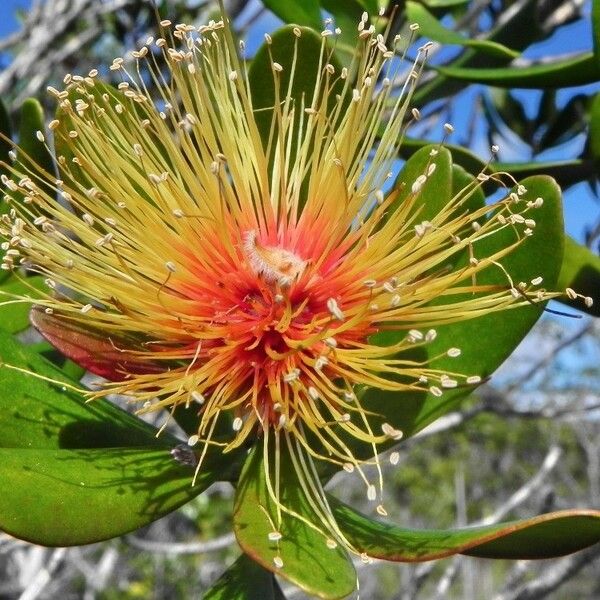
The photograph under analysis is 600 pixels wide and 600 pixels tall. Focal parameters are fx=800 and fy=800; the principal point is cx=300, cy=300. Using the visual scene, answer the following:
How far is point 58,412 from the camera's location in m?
1.06

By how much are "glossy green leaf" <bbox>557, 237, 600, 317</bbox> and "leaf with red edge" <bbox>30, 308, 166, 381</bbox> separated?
60cm

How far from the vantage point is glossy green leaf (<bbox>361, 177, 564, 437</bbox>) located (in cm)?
102

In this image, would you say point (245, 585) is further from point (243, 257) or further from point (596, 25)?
point (596, 25)

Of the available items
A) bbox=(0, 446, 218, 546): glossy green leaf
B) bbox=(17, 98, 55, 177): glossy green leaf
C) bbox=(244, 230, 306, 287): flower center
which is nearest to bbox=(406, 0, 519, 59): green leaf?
bbox=(244, 230, 306, 287): flower center

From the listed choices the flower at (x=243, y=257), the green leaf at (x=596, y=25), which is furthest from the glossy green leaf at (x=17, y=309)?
the green leaf at (x=596, y=25)

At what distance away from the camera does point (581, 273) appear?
3.82 ft

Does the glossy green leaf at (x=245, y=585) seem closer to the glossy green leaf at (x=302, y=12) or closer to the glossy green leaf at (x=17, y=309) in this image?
the glossy green leaf at (x=17, y=309)

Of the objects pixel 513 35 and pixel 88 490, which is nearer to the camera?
pixel 88 490

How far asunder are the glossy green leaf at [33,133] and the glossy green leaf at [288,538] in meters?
0.58

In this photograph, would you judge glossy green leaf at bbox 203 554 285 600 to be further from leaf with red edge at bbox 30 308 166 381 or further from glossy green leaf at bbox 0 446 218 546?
leaf with red edge at bbox 30 308 166 381

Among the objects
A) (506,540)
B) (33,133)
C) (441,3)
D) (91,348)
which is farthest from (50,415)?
(441,3)

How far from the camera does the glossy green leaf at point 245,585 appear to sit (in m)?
1.01

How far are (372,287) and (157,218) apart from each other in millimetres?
319

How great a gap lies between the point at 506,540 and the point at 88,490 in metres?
0.46
